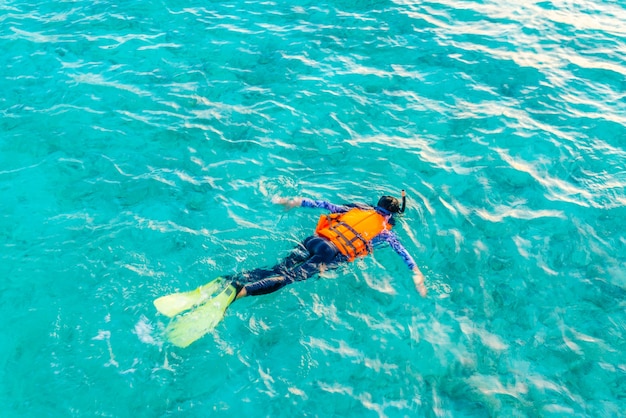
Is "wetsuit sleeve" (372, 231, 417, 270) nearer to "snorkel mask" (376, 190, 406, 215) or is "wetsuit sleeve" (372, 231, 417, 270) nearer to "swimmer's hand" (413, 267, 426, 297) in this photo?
"swimmer's hand" (413, 267, 426, 297)

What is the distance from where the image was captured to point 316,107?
12.6 m

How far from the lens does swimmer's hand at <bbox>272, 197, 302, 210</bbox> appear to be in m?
9.79

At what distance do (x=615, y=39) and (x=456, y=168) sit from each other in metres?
9.02

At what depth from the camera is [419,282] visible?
8.68 meters

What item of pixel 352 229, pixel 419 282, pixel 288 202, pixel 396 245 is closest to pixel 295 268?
pixel 352 229

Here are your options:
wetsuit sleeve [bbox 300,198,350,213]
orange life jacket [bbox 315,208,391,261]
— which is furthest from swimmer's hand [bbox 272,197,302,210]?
orange life jacket [bbox 315,208,391,261]

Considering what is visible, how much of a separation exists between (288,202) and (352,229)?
1574 mm

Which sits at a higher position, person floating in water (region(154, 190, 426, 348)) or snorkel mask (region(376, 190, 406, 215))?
snorkel mask (region(376, 190, 406, 215))

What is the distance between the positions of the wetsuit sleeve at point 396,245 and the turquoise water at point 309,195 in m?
0.24

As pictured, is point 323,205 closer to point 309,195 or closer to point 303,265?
point 309,195

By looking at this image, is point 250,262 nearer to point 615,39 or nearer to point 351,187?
point 351,187

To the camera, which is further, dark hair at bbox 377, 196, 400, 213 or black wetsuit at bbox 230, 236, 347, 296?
dark hair at bbox 377, 196, 400, 213

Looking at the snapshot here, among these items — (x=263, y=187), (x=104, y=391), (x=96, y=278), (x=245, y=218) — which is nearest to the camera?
(x=104, y=391)

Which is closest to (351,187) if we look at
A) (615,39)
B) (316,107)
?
(316,107)
